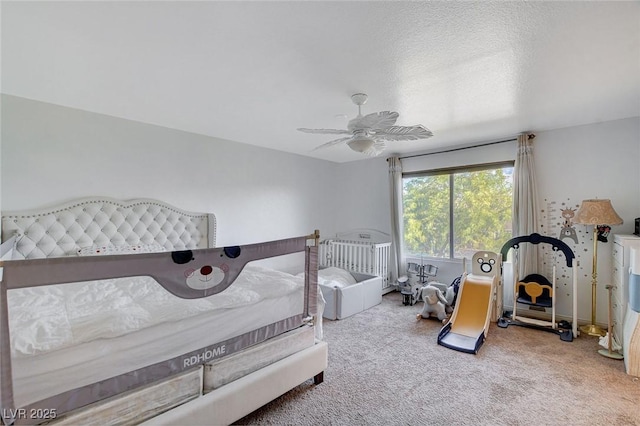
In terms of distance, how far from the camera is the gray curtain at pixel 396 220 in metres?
4.83

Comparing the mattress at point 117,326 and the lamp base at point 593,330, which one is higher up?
the mattress at point 117,326

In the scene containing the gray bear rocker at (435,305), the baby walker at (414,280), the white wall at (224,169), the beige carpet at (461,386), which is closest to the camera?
the beige carpet at (461,386)

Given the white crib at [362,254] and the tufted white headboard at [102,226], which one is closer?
the tufted white headboard at [102,226]

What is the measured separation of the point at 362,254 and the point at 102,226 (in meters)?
3.58

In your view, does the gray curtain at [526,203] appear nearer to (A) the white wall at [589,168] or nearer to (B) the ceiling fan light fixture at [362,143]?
(A) the white wall at [589,168]

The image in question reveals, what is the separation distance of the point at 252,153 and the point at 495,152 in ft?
12.0

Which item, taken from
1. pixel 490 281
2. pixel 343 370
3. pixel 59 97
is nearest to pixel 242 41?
pixel 59 97

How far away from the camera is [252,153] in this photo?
4.47 meters

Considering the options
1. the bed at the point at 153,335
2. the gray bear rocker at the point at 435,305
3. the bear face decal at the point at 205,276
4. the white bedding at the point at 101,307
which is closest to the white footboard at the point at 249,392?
the bed at the point at 153,335

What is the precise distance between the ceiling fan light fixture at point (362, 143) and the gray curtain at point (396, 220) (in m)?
2.46

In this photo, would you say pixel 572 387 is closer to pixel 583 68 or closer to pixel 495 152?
pixel 583 68

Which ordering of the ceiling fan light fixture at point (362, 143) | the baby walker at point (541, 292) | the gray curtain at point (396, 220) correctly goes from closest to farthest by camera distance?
the ceiling fan light fixture at point (362, 143) < the baby walker at point (541, 292) < the gray curtain at point (396, 220)

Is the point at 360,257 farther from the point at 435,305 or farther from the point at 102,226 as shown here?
the point at 102,226

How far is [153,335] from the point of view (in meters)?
1.44
